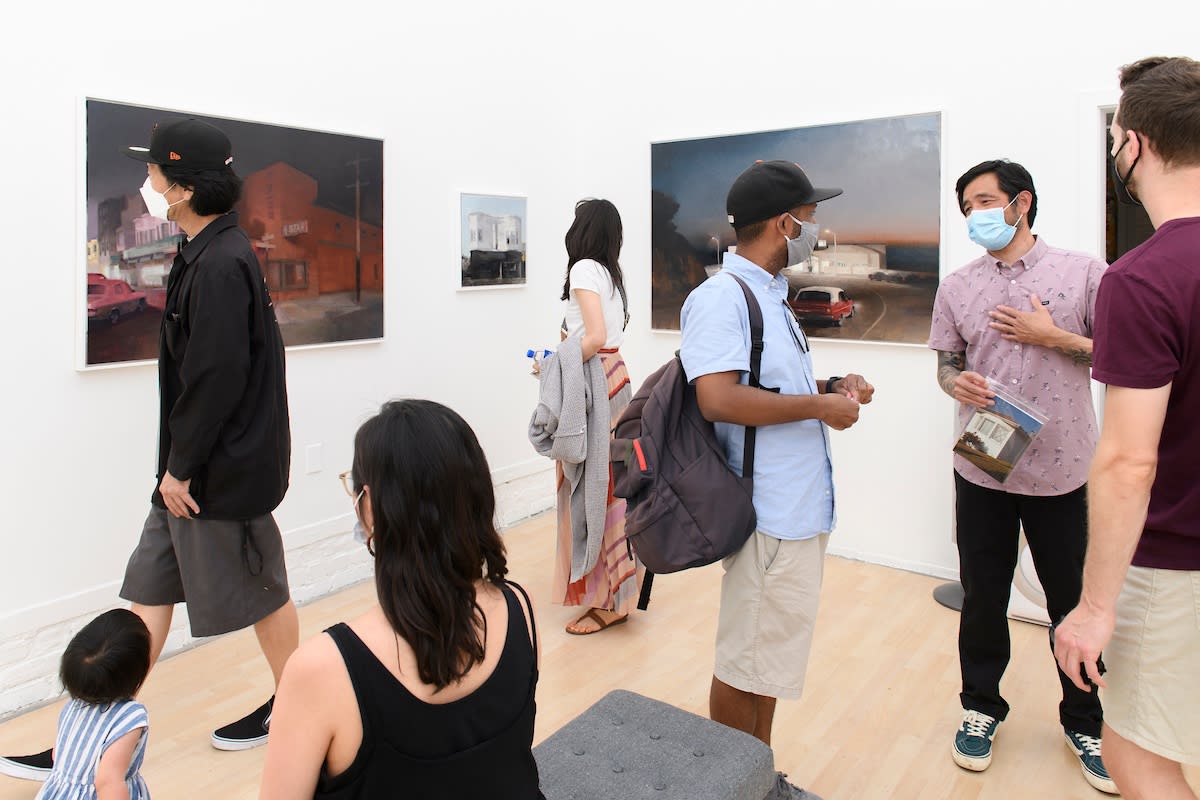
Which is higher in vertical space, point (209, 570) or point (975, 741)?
point (209, 570)

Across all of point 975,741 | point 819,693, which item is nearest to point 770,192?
point 975,741

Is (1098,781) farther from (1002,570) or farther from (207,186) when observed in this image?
(207,186)

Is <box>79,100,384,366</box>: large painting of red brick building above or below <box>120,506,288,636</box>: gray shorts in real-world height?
above

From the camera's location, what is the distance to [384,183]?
17.1 ft

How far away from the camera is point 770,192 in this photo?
8.78 feet

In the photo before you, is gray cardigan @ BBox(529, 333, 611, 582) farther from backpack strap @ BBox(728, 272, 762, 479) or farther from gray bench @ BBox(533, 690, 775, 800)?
gray bench @ BBox(533, 690, 775, 800)

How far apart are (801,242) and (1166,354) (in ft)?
3.63

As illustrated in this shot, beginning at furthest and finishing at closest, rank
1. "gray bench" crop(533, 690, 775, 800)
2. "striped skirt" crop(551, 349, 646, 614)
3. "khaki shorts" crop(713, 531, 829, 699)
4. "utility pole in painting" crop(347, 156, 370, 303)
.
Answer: "utility pole in painting" crop(347, 156, 370, 303), "striped skirt" crop(551, 349, 646, 614), "khaki shorts" crop(713, 531, 829, 699), "gray bench" crop(533, 690, 775, 800)

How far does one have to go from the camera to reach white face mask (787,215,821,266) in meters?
2.76

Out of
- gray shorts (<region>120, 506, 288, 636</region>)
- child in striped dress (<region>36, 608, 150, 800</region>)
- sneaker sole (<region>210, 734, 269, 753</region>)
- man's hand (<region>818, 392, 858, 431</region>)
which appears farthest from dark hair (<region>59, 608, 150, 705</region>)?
man's hand (<region>818, 392, 858, 431</region>)

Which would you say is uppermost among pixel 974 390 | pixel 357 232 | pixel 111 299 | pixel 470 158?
pixel 470 158

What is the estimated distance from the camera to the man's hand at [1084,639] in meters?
1.98

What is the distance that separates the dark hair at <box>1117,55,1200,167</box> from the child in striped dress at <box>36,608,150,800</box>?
2.90 meters

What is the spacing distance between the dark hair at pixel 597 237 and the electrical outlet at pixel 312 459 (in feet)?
5.28
